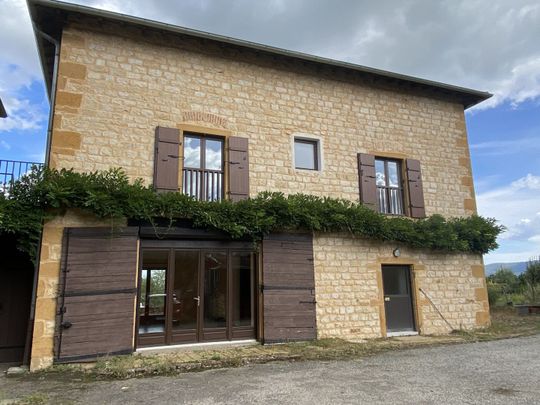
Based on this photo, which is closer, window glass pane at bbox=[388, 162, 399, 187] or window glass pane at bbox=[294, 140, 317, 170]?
window glass pane at bbox=[294, 140, 317, 170]

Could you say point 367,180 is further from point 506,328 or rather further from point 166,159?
point 506,328

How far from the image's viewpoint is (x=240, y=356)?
21.9ft

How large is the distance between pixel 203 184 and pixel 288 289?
264cm

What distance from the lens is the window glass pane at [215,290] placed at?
7672mm

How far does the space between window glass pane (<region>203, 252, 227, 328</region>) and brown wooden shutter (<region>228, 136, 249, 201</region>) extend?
4.02 feet

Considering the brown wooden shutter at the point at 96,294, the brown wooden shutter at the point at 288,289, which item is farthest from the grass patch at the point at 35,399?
the brown wooden shutter at the point at 288,289

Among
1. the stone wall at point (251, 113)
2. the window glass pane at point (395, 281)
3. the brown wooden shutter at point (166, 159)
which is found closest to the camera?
the stone wall at point (251, 113)

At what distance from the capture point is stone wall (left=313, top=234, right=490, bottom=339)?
837 cm

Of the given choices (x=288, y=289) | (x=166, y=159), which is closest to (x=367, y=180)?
(x=288, y=289)

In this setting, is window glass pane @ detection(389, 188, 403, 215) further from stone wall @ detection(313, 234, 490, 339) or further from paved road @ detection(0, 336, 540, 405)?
paved road @ detection(0, 336, 540, 405)

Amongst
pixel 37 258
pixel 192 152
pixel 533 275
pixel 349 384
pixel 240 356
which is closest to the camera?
pixel 349 384

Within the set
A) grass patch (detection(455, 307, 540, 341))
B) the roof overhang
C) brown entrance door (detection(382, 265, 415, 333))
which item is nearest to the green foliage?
brown entrance door (detection(382, 265, 415, 333))

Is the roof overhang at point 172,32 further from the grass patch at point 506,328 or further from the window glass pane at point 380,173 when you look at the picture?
the grass patch at point 506,328

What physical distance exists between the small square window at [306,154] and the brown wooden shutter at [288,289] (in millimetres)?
1632
